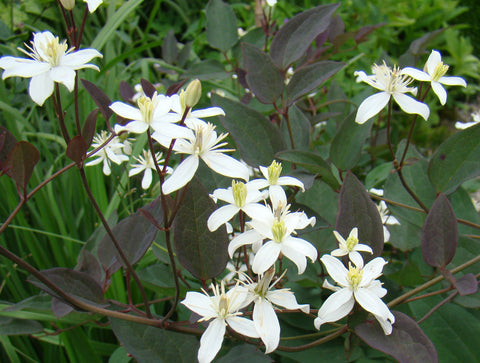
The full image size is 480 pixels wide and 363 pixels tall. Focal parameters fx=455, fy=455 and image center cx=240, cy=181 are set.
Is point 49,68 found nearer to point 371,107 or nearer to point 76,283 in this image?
point 76,283

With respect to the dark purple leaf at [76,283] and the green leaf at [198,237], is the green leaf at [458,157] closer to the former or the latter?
the green leaf at [198,237]

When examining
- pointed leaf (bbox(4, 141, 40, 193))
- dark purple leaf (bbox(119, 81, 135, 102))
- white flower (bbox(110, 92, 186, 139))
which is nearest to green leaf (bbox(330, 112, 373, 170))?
white flower (bbox(110, 92, 186, 139))

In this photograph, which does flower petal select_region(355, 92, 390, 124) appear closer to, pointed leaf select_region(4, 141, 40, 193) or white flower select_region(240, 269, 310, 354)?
white flower select_region(240, 269, 310, 354)

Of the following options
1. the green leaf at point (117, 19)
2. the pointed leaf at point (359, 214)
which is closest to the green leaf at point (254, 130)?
the pointed leaf at point (359, 214)

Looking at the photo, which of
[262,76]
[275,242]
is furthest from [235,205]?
[262,76]

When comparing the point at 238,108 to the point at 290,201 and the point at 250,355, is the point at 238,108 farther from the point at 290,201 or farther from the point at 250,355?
the point at 250,355

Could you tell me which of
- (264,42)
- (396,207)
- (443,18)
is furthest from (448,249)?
(443,18)
